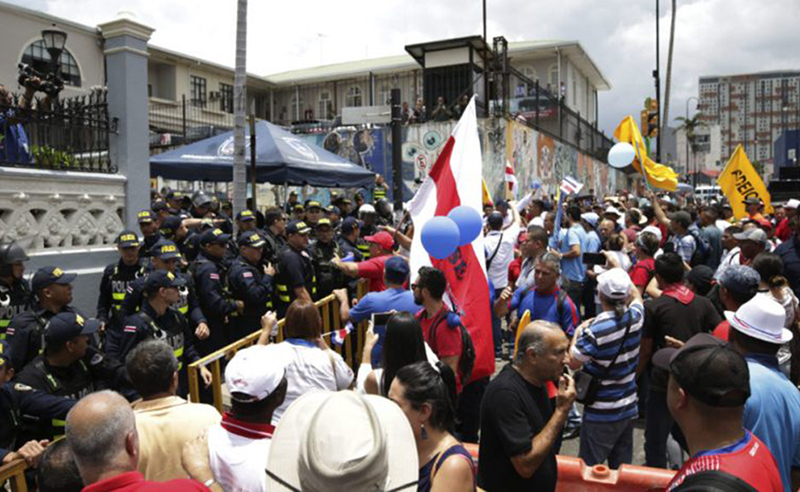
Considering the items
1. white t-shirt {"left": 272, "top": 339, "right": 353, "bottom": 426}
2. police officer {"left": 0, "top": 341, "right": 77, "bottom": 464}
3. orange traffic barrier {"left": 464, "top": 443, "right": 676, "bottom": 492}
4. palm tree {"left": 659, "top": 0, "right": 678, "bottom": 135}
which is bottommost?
orange traffic barrier {"left": 464, "top": 443, "right": 676, "bottom": 492}

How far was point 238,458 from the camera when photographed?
7.57ft

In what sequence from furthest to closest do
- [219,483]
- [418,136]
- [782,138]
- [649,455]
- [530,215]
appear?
1. [782,138]
2. [418,136]
3. [530,215]
4. [649,455]
5. [219,483]

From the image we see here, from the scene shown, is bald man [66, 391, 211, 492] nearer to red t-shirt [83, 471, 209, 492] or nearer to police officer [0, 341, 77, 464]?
red t-shirt [83, 471, 209, 492]

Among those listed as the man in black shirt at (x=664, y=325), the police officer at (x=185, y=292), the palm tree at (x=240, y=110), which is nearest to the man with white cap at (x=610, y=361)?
the man in black shirt at (x=664, y=325)

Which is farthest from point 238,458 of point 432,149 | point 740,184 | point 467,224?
point 432,149

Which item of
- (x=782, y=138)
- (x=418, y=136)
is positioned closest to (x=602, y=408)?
(x=418, y=136)

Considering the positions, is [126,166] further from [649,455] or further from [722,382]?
[722,382]

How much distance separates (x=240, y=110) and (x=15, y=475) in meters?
6.08

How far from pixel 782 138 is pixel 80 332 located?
33.7 metres

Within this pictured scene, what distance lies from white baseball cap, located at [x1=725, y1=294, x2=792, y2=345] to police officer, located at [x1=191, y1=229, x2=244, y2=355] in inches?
175

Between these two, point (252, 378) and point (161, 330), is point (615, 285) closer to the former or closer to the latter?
point (252, 378)

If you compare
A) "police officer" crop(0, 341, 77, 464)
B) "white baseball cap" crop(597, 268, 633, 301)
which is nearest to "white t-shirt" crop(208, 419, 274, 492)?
"police officer" crop(0, 341, 77, 464)

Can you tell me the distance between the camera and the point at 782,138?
29547 millimetres

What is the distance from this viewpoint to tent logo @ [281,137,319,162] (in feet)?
36.0
